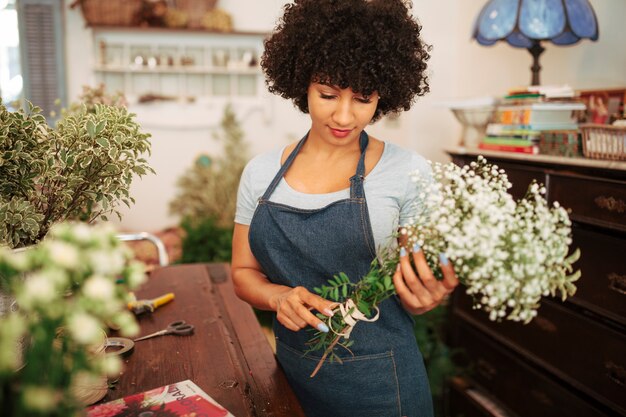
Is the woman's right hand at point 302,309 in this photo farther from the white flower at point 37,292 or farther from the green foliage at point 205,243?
the green foliage at point 205,243

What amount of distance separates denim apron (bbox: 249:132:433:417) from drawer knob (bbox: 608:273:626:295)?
2.90 ft

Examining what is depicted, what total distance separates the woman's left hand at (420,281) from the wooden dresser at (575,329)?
107 cm

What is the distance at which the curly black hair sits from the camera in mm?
1328

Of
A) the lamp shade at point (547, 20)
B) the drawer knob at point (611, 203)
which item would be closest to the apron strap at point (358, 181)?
the drawer knob at point (611, 203)

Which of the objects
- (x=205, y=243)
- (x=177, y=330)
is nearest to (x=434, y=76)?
(x=205, y=243)

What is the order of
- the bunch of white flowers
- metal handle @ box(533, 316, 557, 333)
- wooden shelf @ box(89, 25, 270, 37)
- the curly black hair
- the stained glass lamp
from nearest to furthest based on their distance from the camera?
the bunch of white flowers, the curly black hair, metal handle @ box(533, 316, 557, 333), the stained glass lamp, wooden shelf @ box(89, 25, 270, 37)

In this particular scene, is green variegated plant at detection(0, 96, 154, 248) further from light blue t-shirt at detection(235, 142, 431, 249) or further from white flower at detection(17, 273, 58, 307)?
white flower at detection(17, 273, 58, 307)

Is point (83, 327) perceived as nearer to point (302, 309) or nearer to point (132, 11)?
point (302, 309)

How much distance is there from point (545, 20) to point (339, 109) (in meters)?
1.46

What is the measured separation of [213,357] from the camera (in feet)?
4.25

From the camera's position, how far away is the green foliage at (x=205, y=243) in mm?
3773

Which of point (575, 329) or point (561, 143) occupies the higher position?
point (561, 143)

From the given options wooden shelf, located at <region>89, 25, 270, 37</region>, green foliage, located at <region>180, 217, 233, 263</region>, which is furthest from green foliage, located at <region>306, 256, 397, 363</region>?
wooden shelf, located at <region>89, 25, 270, 37</region>

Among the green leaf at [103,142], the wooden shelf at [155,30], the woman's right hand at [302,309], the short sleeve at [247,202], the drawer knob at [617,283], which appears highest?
the wooden shelf at [155,30]
